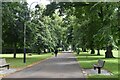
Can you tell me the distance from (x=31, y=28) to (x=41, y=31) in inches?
723

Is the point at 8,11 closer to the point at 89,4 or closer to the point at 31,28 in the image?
the point at 31,28

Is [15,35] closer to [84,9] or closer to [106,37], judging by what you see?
[84,9]

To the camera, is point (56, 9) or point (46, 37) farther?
point (46, 37)

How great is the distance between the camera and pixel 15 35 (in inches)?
2012

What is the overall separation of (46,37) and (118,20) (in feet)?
215

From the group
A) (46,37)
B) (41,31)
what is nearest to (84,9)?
(41,31)

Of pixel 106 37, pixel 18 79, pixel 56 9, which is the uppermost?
pixel 56 9

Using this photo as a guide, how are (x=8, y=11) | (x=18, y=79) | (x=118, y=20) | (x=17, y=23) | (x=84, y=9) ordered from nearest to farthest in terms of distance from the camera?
1. (x=118, y=20)
2. (x=18, y=79)
3. (x=84, y=9)
4. (x=8, y=11)
5. (x=17, y=23)

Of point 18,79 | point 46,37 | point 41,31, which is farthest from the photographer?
point 46,37

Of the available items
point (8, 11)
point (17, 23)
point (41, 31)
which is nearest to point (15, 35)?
point (17, 23)

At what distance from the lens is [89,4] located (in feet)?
79.9

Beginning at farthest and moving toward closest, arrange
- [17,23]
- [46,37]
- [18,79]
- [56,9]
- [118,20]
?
[46,37]
[17,23]
[56,9]
[18,79]
[118,20]

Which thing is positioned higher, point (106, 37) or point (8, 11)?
point (8, 11)

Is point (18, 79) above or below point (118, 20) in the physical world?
below
